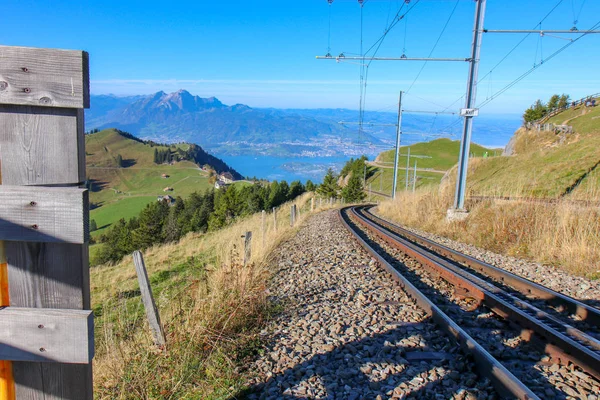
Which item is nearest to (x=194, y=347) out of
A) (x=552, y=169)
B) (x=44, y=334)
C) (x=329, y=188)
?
(x=44, y=334)

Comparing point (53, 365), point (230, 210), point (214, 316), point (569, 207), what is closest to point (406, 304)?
point (214, 316)

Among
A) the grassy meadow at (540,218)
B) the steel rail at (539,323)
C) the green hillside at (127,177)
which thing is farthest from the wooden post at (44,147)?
the green hillside at (127,177)

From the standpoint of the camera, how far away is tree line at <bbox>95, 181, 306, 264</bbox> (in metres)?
45.9

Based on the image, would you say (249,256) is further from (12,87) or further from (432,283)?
(12,87)

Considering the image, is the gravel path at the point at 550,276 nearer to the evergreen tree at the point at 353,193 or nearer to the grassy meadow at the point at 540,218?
the grassy meadow at the point at 540,218

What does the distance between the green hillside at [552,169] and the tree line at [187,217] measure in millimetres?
25063

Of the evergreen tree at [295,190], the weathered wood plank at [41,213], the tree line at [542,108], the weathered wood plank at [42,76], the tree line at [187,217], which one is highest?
the tree line at [542,108]

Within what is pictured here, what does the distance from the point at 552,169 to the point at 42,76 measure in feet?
65.2

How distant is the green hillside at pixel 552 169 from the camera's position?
13.7 meters

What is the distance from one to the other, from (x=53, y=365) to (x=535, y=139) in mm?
40908

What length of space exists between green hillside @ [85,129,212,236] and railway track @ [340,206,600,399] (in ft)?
275

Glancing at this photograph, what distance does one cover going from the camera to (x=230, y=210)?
53469 millimetres

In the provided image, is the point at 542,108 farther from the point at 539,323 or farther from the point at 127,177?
the point at 127,177

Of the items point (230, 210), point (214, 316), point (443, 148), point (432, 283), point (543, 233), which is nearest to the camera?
point (214, 316)
